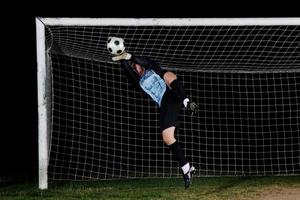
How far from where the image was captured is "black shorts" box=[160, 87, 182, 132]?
21.3 ft

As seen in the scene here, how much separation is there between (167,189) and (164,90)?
1363 mm

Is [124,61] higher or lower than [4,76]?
lower

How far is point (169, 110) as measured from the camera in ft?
21.4

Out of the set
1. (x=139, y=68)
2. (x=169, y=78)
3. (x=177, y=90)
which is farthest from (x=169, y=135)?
(x=139, y=68)

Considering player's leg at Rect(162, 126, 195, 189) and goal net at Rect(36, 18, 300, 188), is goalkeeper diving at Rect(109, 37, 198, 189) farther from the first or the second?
goal net at Rect(36, 18, 300, 188)

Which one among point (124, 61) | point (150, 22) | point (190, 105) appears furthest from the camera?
point (150, 22)

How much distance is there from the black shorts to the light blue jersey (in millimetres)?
59

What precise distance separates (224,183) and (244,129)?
3.45 metres

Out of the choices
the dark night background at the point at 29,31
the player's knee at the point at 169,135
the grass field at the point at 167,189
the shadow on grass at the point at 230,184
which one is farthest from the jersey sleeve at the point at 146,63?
the dark night background at the point at 29,31

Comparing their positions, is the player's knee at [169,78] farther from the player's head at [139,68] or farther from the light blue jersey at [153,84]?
the player's head at [139,68]

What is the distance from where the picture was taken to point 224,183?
7.82 meters

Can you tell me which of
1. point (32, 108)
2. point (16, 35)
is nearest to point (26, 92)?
point (32, 108)

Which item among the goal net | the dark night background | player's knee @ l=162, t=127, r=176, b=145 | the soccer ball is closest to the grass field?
the goal net
